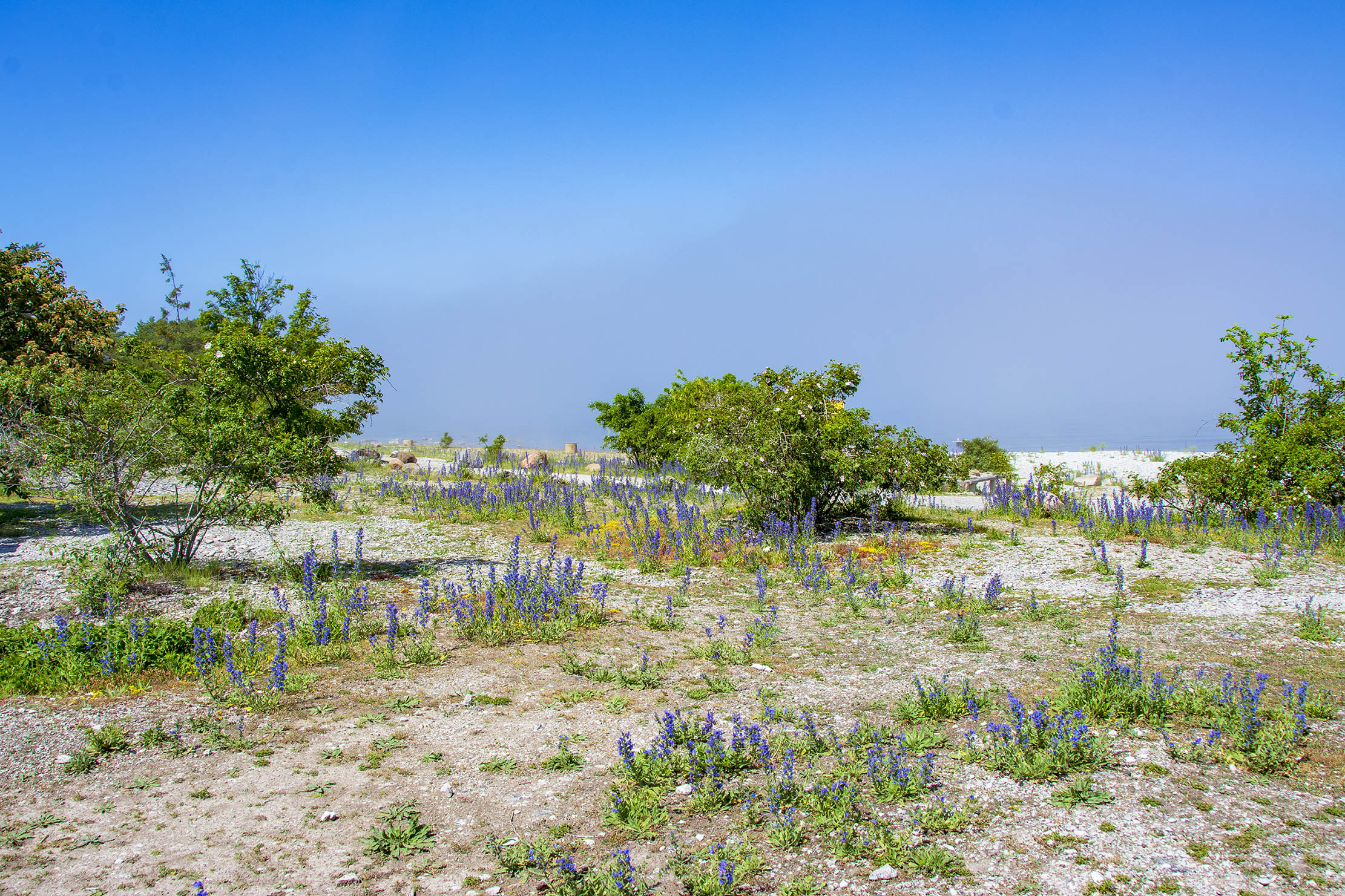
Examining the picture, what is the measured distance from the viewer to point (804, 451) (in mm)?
13398

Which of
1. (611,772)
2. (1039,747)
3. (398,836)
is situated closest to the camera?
(398,836)

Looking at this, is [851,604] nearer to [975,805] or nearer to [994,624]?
[994,624]

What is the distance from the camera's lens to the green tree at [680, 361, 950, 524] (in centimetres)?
1309

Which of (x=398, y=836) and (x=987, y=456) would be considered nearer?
(x=398, y=836)

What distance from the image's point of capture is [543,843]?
12.8ft

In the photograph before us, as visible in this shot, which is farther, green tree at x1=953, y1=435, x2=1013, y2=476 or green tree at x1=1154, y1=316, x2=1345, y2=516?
green tree at x1=953, y1=435, x2=1013, y2=476

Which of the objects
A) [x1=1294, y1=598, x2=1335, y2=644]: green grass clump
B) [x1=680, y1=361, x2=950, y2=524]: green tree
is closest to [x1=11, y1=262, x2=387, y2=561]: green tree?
[x1=680, y1=361, x2=950, y2=524]: green tree

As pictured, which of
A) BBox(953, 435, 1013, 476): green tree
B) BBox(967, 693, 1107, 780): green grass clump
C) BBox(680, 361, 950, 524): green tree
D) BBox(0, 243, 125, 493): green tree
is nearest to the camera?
BBox(967, 693, 1107, 780): green grass clump

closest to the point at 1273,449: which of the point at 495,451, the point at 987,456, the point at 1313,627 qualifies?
the point at 1313,627

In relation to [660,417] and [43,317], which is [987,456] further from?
[43,317]

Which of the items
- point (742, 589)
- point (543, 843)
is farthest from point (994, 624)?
point (543, 843)

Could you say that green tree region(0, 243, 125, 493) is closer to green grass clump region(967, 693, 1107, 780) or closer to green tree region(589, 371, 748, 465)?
green tree region(589, 371, 748, 465)

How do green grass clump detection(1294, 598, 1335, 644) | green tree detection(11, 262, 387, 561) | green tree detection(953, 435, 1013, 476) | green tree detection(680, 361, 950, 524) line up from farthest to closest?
green tree detection(953, 435, 1013, 476) < green tree detection(680, 361, 950, 524) < green tree detection(11, 262, 387, 561) < green grass clump detection(1294, 598, 1335, 644)

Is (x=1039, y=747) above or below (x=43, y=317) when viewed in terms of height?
below
